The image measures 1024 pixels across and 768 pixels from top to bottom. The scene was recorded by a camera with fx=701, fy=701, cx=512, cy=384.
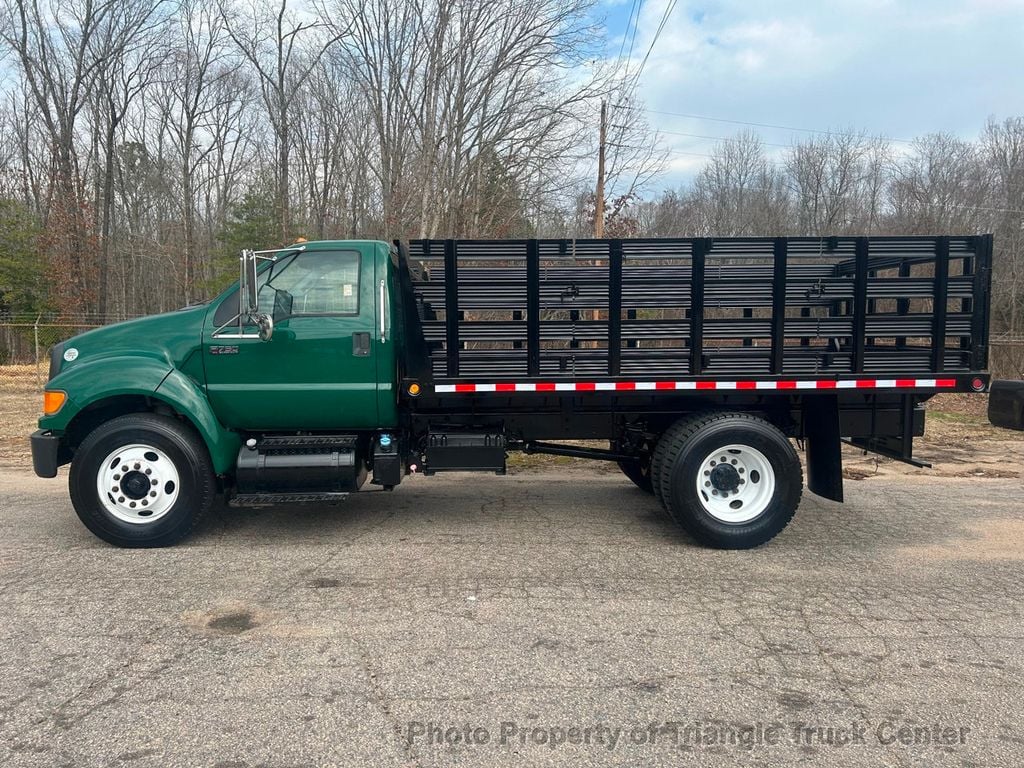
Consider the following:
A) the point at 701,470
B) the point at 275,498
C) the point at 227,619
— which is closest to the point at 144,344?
the point at 275,498

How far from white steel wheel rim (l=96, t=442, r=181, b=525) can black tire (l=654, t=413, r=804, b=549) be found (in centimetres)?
371

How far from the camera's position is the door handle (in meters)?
5.33

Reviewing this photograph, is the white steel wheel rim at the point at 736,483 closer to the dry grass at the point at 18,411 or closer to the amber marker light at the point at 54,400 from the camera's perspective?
the amber marker light at the point at 54,400

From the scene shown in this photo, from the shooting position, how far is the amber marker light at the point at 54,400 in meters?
5.13

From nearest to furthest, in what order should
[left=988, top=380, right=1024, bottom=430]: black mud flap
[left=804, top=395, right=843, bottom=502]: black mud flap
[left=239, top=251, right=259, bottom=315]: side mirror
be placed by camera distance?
[left=239, top=251, right=259, bottom=315]: side mirror
[left=804, top=395, right=843, bottom=502]: black mud flap
[left=988, top=380, right=1024, bottom=430]: black mud flap

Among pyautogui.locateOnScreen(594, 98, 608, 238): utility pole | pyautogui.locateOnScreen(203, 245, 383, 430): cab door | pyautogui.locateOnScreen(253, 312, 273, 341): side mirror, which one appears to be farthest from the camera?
pyautogui.locateOnScreen(594, 98, 608, 238): utility pole

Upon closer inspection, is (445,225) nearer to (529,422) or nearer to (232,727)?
(529,422)

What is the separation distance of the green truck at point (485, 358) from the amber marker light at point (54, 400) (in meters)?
0.02

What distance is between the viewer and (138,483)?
16.8 ft

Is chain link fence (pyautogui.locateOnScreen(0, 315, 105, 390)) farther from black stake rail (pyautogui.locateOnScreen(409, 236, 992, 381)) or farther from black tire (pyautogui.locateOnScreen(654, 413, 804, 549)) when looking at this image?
black tire (pyautogui.locateOnScreen(654, 413, 804, 549))

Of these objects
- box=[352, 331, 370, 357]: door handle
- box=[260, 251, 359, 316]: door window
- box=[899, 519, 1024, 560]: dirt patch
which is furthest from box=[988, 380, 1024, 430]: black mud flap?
box=[260, 251, 359, 316]: door window

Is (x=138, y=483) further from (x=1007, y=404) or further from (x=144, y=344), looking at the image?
(x=1007, y=404)

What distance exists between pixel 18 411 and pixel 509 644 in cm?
1265

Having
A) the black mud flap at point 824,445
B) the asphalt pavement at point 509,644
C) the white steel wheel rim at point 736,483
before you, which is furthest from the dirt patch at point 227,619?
the black mud flap at point 824,445
